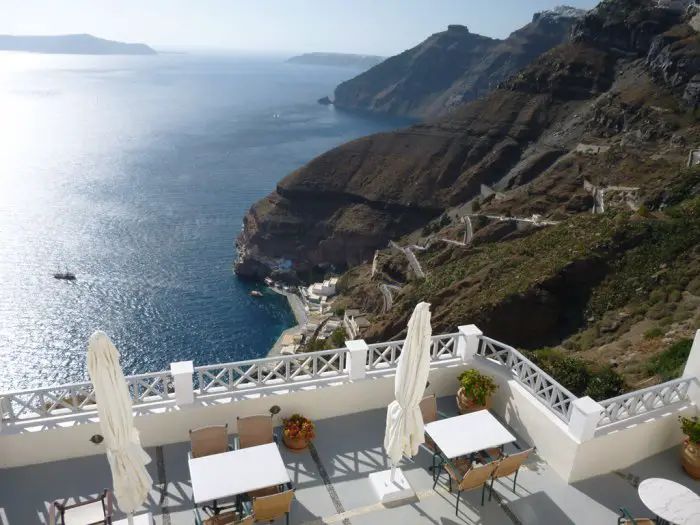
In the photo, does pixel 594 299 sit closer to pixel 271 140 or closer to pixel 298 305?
pixel 298 305

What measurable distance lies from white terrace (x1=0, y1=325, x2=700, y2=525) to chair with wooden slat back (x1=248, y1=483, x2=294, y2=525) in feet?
1.52

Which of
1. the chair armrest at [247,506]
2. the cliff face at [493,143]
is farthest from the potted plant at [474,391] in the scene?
the cliff face at [493,143]

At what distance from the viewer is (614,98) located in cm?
7719

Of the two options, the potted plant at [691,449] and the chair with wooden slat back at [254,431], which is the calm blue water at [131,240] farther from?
the potted plant at [691,449]

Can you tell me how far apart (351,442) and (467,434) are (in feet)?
6.43

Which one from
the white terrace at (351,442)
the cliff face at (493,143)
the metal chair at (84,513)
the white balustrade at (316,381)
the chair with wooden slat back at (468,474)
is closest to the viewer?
the metal chair at (84,513)

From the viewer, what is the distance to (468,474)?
6914mm

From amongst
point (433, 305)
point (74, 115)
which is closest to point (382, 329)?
point (433, 305)

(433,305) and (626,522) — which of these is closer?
(626,522)

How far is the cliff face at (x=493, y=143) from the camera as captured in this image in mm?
73375

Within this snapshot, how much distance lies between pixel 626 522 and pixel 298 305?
61.2 m

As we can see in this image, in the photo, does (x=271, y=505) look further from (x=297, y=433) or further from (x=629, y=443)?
(x=629, y=443)

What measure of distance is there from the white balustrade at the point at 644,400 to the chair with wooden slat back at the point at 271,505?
485 cm

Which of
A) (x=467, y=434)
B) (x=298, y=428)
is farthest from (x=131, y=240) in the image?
(x=467, y=434)
